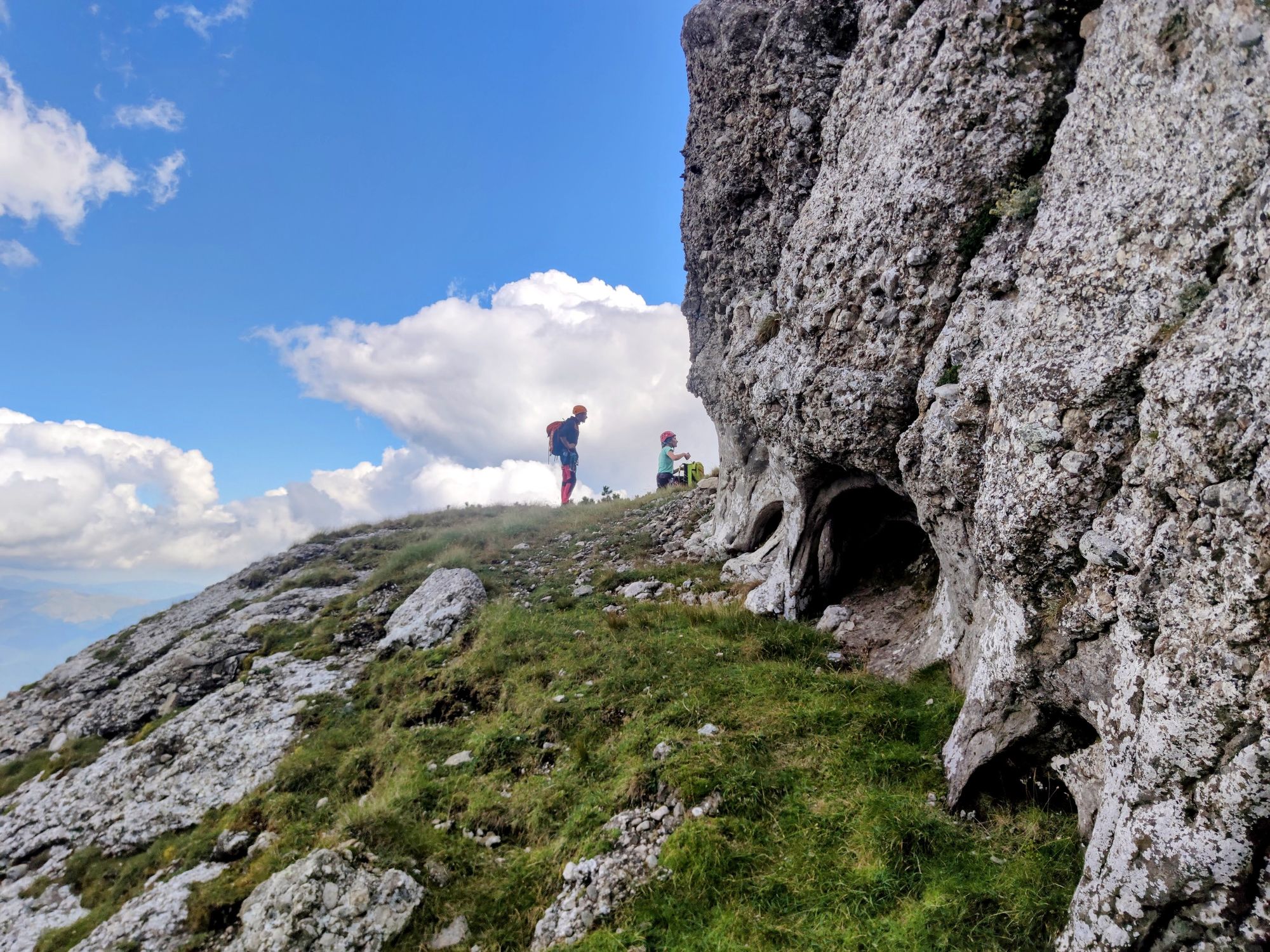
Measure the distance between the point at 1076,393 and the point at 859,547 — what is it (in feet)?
25.6

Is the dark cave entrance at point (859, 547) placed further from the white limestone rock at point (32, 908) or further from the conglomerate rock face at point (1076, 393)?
the white limestone rock at point (32, 908)

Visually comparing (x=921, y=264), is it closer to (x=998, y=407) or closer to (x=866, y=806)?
(x=998, y=407)

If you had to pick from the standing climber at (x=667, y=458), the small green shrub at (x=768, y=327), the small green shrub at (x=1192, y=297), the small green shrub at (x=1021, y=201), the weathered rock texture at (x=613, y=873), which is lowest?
the weathered rock texture at (x=613, y=873)

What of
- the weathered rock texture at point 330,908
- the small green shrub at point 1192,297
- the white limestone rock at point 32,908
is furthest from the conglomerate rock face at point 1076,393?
the white limestone rock at point 32,908

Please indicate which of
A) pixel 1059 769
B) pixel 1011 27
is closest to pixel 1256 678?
pixel 1059 769

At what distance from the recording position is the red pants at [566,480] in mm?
36906

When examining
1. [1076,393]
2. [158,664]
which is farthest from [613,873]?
[158,664]

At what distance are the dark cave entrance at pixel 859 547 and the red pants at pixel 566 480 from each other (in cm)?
2491

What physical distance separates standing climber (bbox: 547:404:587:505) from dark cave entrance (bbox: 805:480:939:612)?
994 inches

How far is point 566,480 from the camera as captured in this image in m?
37.2

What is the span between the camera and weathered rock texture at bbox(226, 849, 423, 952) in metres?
6.93

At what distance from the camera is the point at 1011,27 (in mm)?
8047

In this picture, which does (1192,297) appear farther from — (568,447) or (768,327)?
(568,447)

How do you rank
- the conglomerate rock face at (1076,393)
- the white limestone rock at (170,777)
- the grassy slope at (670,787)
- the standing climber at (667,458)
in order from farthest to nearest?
the standing climber at (667,458) < the white limestone rock at (170,777) < the grassy slope at (670,787) < the conglomerate rock face at (1076,393)
